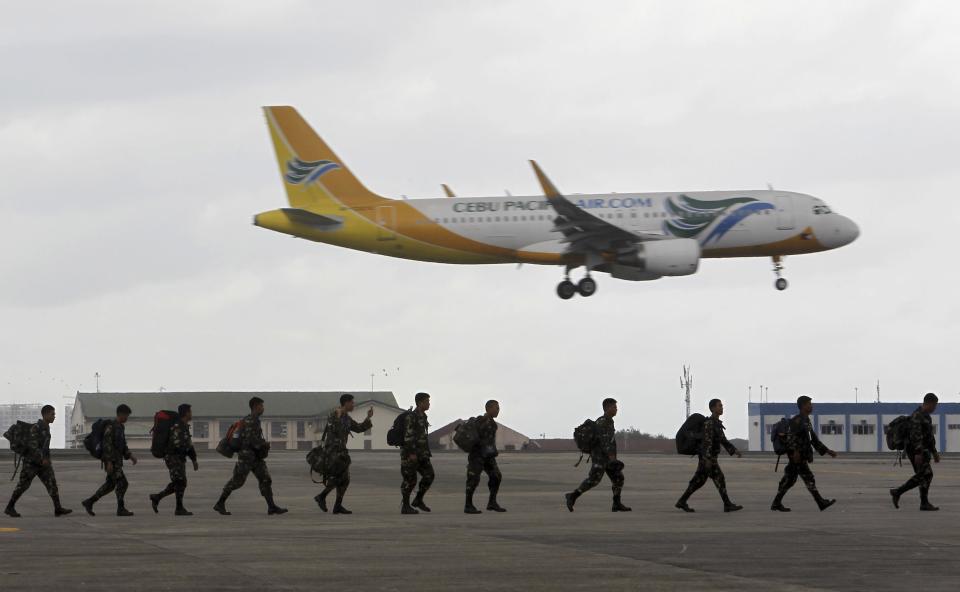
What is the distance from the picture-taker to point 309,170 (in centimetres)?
5894

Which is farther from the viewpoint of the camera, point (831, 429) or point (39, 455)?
point (831, 429)

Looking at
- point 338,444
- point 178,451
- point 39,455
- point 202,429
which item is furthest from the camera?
point 202,429

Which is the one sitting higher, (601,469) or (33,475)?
(601,469)

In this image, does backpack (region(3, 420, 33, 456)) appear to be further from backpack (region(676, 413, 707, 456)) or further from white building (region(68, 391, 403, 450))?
white building (region(68, 391, 403, 450))

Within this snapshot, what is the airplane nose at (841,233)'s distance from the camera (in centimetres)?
5500

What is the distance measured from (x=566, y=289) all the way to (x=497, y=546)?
123 feet

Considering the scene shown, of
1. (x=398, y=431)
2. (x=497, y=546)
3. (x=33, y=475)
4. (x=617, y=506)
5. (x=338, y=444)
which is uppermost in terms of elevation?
(x=398, y=431)

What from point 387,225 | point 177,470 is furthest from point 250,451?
point 387,225

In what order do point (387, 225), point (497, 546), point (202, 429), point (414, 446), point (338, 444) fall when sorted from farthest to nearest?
point (202, 429)
point (387, 225)
point (338, 444)
point (414, 446)
point (497, 546)

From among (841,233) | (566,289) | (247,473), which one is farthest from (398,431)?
(841,233)

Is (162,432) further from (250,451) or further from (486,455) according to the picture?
(486,455)

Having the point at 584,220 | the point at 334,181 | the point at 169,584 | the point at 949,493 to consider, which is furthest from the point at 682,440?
the point at 334,181

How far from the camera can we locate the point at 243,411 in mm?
137250

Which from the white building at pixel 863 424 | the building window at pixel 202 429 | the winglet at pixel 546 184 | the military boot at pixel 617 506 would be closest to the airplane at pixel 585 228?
the winglet at pixel 546 184
